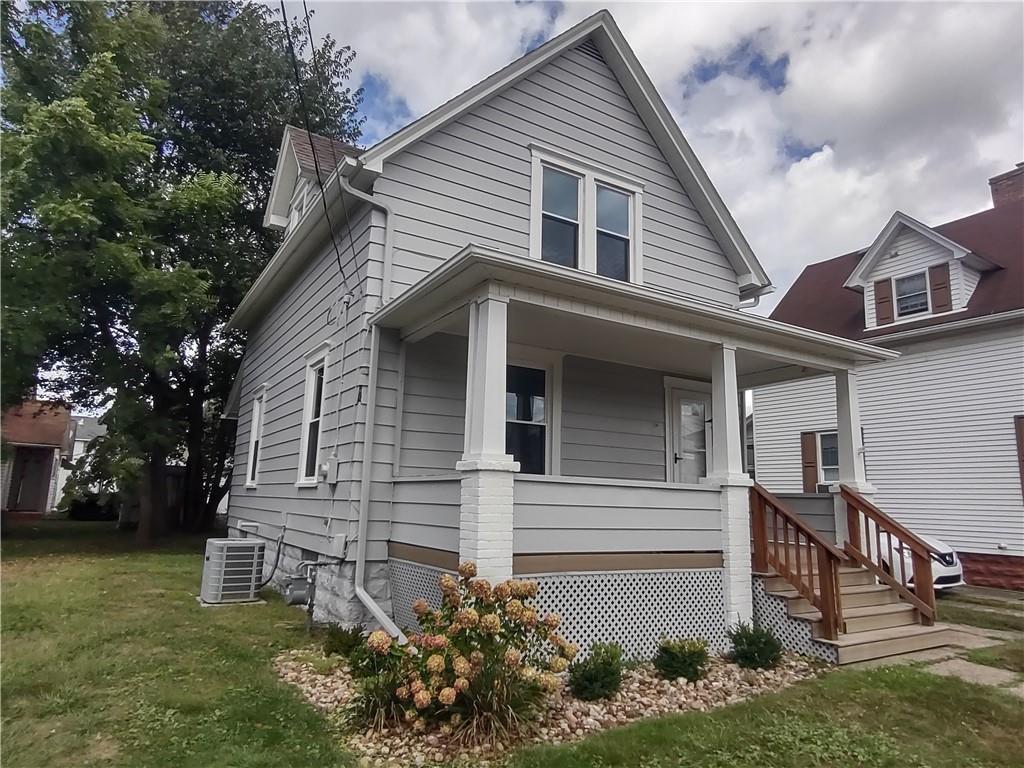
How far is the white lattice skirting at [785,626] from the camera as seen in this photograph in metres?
5.73

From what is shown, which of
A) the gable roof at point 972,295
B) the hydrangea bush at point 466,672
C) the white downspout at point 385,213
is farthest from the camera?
the gable roof at point 972,295

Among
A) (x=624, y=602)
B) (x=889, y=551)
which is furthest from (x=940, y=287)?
(x=624, y=602)

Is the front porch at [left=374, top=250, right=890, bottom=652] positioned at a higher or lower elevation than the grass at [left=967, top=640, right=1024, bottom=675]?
higher

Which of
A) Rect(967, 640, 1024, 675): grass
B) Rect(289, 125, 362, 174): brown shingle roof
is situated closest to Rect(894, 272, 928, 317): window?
Rect(967, 640, 1024, 675): grass

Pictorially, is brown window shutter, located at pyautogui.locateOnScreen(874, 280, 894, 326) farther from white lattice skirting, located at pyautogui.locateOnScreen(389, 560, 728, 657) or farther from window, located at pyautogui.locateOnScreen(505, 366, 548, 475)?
white lattice skirting, located at pyautogui.locateOnScreen(389, 560, 728, 657)

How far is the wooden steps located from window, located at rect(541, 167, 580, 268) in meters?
4.49

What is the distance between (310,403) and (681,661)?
5.63m

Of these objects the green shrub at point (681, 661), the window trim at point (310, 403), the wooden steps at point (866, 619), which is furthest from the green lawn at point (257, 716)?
the window trim at point (310, 403)

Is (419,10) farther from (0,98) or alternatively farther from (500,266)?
(0,98)

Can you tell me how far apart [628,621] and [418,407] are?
3004 mm

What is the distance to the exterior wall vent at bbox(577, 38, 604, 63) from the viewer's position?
8.86 meters

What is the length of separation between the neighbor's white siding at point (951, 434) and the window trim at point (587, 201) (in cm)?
630

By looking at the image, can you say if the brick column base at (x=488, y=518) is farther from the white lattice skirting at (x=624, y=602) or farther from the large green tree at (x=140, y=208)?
the large green tree at (x=140, y=208)

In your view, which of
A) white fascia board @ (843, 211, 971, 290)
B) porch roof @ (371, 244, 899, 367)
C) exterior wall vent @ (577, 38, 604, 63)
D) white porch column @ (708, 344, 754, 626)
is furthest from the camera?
white fascia board @ (843, 211, 971, 290)
